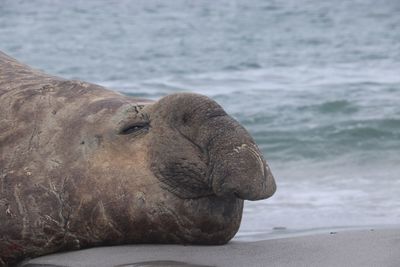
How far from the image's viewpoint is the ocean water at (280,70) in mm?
7250

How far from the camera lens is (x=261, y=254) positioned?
409 centimetres

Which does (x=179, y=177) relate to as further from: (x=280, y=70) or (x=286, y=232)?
(x=280, y=70)

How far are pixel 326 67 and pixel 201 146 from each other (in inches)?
407

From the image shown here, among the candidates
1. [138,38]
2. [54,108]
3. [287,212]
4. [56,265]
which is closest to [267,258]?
[56,265]

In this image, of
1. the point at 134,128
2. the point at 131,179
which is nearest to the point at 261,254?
the point at 131,179

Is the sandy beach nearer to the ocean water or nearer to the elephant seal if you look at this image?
the elephant seal

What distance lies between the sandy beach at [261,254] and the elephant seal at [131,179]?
0.28 ft

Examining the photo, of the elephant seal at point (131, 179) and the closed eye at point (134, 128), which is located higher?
the closed eye at point (134, 128)

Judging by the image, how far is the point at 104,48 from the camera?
17906 millimetres

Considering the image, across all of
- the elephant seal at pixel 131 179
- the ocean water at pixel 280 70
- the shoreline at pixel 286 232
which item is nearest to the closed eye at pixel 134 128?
the elephant seal at pixel 131 179

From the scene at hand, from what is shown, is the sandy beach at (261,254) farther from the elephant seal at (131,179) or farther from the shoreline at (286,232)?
the shoreline at (286,232)

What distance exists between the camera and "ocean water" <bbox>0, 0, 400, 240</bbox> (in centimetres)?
725

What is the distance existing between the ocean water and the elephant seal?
119 cm

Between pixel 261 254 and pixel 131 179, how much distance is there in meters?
0.59
